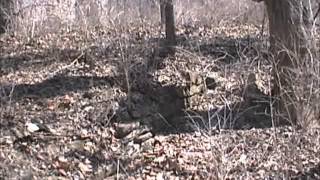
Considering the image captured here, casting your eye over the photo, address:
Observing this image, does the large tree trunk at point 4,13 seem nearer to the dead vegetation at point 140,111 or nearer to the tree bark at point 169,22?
the dead vegetation at point 140,111

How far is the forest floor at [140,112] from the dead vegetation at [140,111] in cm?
1

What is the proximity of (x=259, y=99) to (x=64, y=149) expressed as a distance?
2.04m

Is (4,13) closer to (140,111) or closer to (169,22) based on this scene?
(169,22)

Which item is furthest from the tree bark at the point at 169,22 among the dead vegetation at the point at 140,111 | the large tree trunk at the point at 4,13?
the large tree trunk at the point at 4,13

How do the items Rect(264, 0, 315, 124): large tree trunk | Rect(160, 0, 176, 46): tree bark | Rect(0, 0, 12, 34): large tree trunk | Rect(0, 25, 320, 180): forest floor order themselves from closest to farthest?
1. Rect(0, 25, 320, 180): forest floor
2. Rect(264, 0, 315, 124): large tree trunk
3. Rect(160, 0, 176, 46): tree bark
4. Rect(0, 0, 12, 34): large tree trunk

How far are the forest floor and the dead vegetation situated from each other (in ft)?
0.04

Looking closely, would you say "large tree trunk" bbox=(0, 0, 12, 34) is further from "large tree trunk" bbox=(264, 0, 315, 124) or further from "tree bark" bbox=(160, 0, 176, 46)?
"large tree trunk" bbox=(264, 0, 315, 124)

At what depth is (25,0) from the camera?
10.3 m

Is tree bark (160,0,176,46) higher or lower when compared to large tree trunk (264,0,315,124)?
higher

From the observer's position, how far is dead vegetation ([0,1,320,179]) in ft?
18.5

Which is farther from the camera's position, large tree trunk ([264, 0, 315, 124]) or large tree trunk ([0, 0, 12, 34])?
large tree trunk ([0, 0, 12, 34])

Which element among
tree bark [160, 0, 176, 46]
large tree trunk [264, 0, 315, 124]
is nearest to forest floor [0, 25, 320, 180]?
tree bark [160, 0, 176, 46]

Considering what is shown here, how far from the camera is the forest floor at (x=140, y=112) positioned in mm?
5641

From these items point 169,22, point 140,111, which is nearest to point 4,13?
point 169,22
